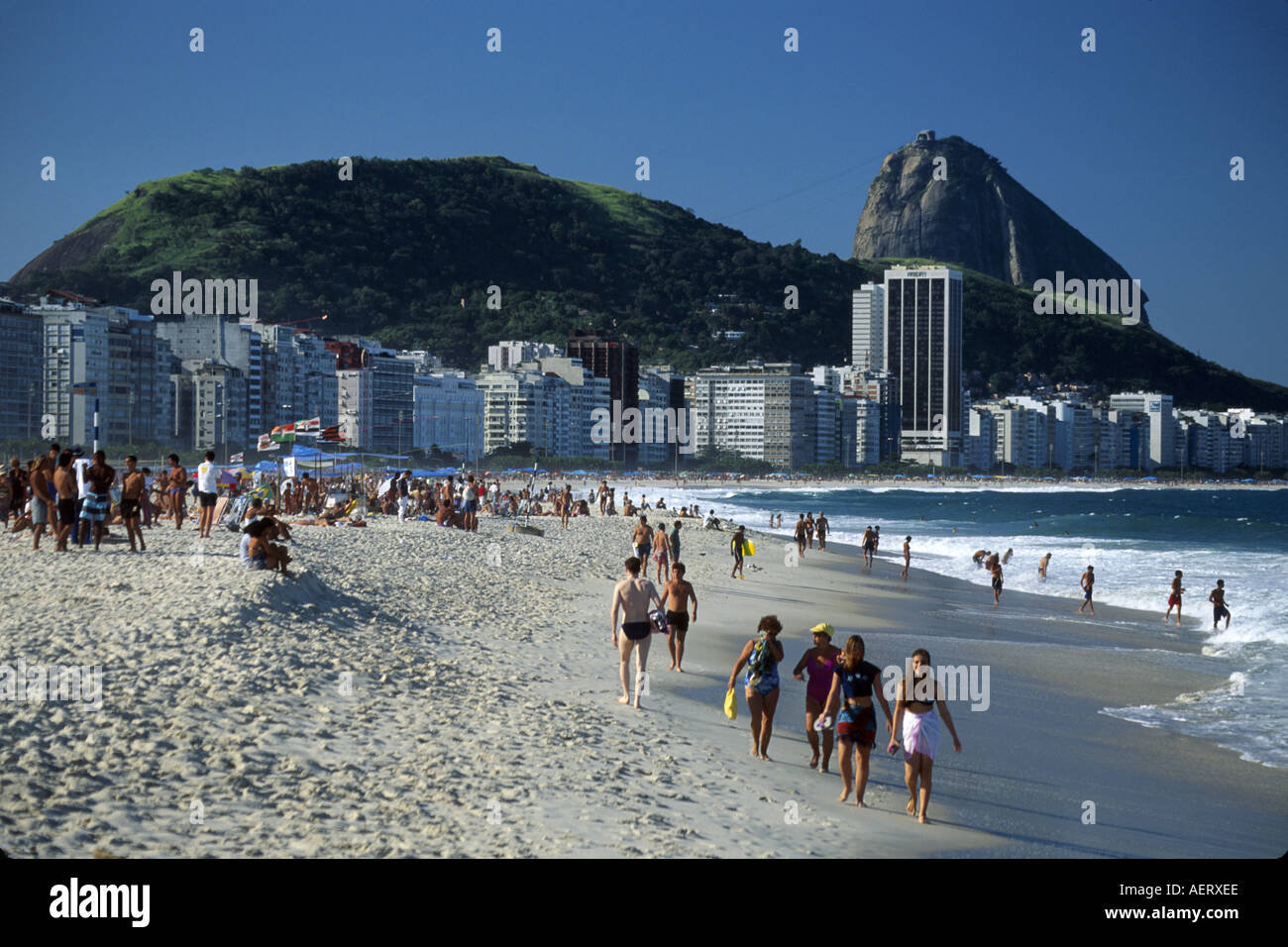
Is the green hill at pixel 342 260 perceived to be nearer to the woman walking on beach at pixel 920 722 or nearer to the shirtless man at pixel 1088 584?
the shirtless man at pixel 1088 584

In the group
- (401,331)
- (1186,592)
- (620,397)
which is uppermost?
(401,331)

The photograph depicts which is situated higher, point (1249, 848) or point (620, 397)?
point (620, 397)

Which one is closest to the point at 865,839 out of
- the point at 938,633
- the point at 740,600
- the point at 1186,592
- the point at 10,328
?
the point at 938,633

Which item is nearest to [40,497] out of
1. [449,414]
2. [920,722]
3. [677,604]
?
[677,604]

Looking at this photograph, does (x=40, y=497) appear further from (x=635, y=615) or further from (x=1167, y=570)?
(x=1167, y=570)

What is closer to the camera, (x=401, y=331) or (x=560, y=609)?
(x=560, y=609)

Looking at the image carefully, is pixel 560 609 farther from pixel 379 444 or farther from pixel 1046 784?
pixel 379 444

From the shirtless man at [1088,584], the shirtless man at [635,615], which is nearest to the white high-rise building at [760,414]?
the shirtless man at [1088,584]
